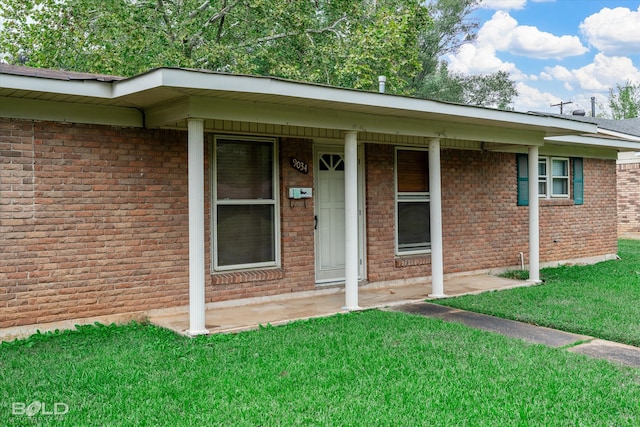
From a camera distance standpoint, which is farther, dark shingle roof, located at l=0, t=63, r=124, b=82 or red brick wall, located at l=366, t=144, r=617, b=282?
red brick wall, located at l=366, t=144, r=617, b=282

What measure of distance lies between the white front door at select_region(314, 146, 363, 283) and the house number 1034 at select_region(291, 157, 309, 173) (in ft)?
1.16

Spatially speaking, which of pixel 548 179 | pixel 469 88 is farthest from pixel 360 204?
pixel 469 88

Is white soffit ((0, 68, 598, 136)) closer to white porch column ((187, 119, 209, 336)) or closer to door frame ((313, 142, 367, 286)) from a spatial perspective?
white porch column ((187, 119, 209, 336))

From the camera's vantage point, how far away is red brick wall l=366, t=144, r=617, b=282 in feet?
28.7

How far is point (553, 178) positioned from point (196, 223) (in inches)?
320

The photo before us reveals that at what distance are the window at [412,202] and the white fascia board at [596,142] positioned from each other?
2586 mm

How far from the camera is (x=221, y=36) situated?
17406mm

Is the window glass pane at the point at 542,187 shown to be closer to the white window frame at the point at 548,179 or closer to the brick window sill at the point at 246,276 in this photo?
the white window frame at the point at 548,179

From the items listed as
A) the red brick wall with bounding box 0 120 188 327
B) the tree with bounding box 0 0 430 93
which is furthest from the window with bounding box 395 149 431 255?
the tree with bounding box 0 0 430 93

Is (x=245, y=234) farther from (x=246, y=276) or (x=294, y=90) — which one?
(x=294, y=90)

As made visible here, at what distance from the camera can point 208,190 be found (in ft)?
22.8

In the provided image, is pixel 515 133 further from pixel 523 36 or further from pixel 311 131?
pixel 523 36

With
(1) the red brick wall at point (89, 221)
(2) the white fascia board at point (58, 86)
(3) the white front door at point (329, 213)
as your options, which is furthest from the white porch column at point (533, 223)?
(2) the white fascia board at point (58, 86)

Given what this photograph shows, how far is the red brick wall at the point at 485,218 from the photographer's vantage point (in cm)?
874
